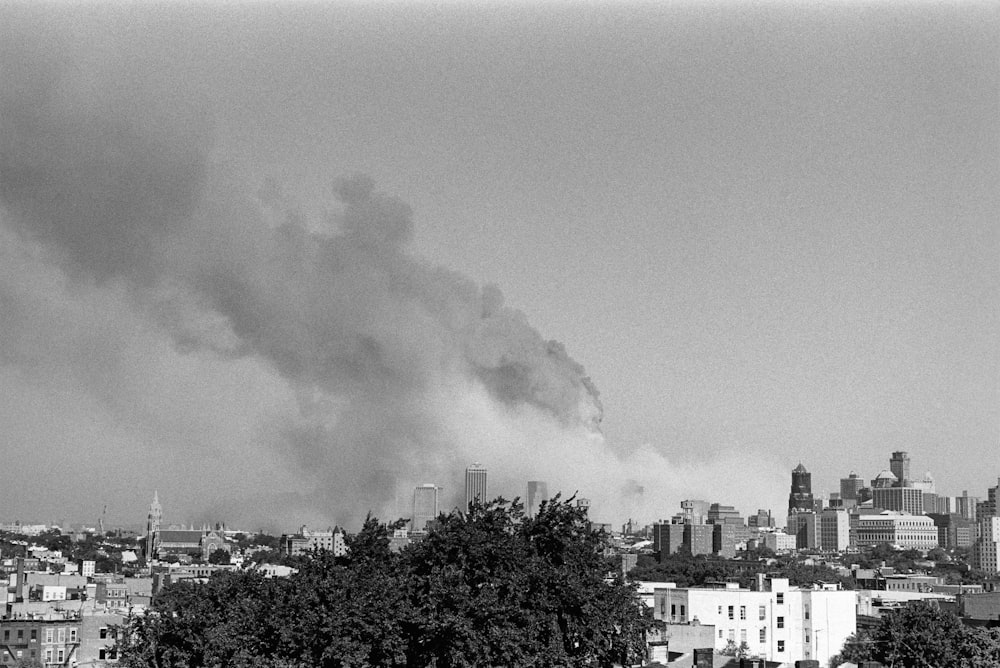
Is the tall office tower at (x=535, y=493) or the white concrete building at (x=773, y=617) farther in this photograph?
the tall office tower at (x=535, y=493)

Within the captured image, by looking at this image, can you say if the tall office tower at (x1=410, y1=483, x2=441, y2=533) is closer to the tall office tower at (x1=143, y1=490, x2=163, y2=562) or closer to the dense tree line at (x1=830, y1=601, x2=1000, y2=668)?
the tall office tower at (x1=143, y1=490, x2=163, y2=562)

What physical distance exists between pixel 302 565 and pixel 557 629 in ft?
20.2

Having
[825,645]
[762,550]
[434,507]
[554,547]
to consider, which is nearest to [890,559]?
[762,550]

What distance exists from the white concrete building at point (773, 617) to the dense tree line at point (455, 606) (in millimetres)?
16708

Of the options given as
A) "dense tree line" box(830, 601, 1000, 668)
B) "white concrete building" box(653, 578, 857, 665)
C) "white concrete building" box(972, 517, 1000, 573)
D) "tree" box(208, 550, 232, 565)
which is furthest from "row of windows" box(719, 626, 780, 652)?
"white concrete building" box(972, 517, 1000, 573)

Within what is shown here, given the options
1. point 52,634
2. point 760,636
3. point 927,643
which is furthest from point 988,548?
point 52,634

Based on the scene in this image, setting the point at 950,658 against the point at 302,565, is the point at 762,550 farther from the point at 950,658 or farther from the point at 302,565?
the point at 302,565

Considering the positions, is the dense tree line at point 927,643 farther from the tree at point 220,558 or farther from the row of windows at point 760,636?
the tree at point 220,558

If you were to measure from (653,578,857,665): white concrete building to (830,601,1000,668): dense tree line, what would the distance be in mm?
5291

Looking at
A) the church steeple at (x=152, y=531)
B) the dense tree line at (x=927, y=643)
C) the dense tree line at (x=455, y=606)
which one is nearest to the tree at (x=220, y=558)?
the church steeple at (x=152, y=531)

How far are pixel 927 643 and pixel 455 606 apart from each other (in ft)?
59.7

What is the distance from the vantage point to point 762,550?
589ft

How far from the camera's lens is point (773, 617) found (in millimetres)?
46188

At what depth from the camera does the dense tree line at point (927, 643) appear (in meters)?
36.4
